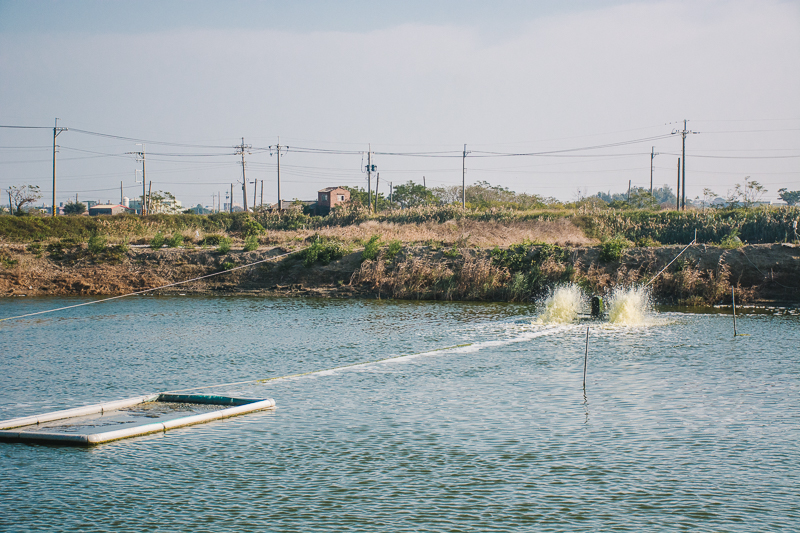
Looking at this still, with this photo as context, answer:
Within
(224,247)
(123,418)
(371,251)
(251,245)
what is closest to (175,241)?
(224,247)

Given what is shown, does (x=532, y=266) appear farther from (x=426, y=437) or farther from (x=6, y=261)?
(x=6, y=261)

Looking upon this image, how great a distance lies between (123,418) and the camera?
45.8 ft

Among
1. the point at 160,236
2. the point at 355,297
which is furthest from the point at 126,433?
the point at 160,236

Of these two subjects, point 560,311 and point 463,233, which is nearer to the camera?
point 560,311

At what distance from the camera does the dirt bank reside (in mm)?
38094

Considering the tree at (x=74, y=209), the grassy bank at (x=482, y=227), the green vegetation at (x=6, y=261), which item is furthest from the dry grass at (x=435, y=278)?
the tree at (x=74, y=209)

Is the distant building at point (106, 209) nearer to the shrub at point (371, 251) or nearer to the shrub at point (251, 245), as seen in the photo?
the shrub at point (251, 245)

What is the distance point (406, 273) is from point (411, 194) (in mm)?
78838

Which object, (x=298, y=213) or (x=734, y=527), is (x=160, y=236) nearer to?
(x=298, y=213)

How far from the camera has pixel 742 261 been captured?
127 ft

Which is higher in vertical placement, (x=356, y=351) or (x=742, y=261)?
(x=742, y=261)

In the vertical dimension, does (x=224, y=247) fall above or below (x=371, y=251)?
above

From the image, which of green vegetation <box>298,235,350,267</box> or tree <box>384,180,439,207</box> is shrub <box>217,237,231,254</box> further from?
tree <box>384,180,439,207</box>

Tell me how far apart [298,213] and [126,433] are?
7286 centimetres
